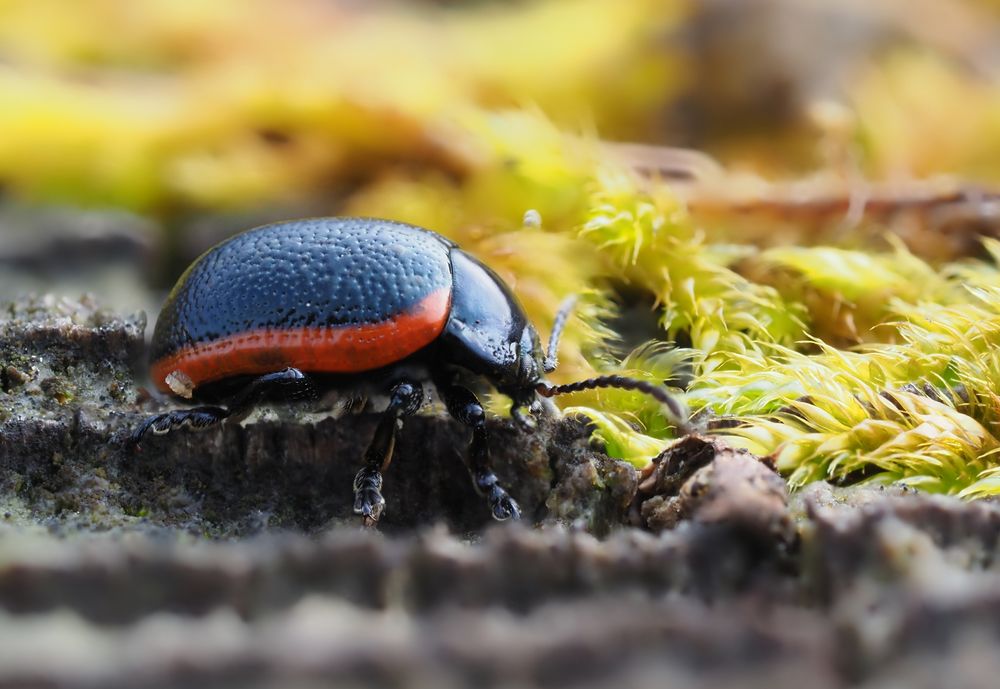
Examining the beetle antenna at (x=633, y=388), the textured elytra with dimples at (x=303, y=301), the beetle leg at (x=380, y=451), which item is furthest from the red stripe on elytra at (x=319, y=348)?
the beetle antenna at (x=633, y=388)

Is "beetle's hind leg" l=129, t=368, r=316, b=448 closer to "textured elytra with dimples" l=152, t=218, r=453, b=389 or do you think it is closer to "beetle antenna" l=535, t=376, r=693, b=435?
"textured elytra with dimples" l=152, t=218, r=453, b=389

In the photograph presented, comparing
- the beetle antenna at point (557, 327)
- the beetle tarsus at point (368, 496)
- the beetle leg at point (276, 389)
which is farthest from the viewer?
the beetle antenna at point (557, 327)

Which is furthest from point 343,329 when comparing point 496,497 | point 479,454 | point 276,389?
point 496,497

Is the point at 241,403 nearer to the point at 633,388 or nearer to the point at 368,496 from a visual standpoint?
the point at 368,496

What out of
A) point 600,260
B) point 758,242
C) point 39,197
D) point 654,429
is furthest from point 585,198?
point 39,197

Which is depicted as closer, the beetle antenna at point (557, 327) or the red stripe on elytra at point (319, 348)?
the red stripe on elytra at point (319, 348)

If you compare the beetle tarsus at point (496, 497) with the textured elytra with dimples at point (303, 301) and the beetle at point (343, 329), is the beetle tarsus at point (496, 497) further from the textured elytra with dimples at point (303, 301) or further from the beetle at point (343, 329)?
the textured elytra with dimples at point (303, 301)

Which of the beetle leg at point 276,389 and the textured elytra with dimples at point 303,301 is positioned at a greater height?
the textured elytra with dimples at point 303,301
